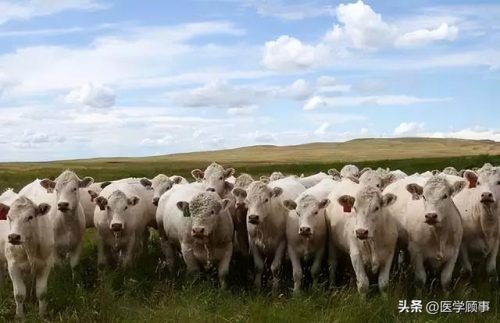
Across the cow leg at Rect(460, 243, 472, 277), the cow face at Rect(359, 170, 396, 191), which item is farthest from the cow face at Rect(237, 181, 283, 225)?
the cow leg at Rect(460, 243, 472, 277)

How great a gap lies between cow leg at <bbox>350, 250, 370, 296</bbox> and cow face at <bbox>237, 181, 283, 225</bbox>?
192 cm

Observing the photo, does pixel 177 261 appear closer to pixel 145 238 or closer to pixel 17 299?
pixel 145 238

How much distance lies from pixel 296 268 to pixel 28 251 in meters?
4.27

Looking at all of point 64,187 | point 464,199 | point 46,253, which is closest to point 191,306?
point 46,253

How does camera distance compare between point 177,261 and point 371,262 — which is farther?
point 177,261

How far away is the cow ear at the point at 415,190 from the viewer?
1084 centimetres

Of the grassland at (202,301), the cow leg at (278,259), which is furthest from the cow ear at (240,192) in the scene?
the grassland at (202,301)

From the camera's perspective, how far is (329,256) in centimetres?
1184

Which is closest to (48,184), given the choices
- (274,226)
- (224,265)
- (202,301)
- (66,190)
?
(66,190)

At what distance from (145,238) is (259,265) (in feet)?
12.0

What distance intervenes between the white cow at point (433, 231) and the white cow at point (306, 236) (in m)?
1.25

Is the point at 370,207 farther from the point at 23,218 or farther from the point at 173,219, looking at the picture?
the point at 23,218

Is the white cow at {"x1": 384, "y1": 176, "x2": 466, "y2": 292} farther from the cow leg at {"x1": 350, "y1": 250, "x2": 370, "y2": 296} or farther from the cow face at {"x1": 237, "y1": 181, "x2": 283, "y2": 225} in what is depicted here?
the cow face at {"x1": 237, "y1": 181, "x2": 283, "y2": 225}

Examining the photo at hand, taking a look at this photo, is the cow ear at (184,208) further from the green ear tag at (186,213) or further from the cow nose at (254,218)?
the cow nose at (254,218)
